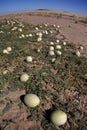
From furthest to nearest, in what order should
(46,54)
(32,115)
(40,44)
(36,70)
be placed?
(40,44)
(46,54)
(36,70)
(32,115)

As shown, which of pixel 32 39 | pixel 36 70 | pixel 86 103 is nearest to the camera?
pixel 86 103

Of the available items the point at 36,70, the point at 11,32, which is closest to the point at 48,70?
the point at 36,70

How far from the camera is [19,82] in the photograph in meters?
6.33

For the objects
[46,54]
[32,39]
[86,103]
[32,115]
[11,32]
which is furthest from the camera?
[11,32]

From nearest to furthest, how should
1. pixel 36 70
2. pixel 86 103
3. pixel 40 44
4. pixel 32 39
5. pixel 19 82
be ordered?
pixel 86 103 < pixel 19 82 < pixel 36 70 < pixel 40 44 < pixel 32 39

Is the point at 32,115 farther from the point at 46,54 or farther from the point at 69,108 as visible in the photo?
the point at 46,54

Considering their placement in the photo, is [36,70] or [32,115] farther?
[36,70]

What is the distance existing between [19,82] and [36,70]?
1004mm

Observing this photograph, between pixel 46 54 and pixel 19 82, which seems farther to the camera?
pixel 46 54

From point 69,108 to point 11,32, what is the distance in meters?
8.19

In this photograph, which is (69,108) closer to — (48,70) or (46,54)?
(48,70)

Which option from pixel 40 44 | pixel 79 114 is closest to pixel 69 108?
pixel 79 114

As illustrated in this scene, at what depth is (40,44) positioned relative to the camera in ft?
33.9

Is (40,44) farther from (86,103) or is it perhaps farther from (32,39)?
(86,103)
